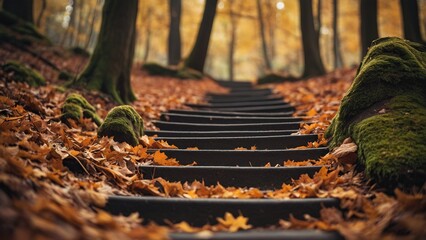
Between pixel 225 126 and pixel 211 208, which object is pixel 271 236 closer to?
pixel 211 208

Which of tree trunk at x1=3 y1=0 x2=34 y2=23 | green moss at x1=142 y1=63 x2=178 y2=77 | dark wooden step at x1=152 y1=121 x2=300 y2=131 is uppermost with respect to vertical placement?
tree trunk at x1=3 y1=0 x2=34 y2=23

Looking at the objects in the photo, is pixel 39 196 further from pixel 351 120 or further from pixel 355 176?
pixel 351 120

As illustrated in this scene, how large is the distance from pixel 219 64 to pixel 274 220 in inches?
1977

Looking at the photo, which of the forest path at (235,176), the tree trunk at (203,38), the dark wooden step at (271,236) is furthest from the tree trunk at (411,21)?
the dark wooden step at (271,236)

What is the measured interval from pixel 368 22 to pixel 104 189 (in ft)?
28.2

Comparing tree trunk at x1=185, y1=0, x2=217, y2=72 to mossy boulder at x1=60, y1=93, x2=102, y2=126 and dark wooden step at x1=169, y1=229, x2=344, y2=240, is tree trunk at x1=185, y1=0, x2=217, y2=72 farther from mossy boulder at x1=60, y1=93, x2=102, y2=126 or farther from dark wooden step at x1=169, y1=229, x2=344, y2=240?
dark wooden step at x1=169, y1=229, x2=344, y2=240

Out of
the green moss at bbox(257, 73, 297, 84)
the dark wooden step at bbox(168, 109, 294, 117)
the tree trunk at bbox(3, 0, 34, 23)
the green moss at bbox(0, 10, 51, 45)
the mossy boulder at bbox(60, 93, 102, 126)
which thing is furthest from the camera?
the green moss at bbox(257, 73, 297, 84)

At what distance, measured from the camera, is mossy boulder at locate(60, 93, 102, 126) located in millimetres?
4184

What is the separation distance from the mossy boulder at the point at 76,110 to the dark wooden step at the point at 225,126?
1.06m

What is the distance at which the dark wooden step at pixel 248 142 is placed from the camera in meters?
4.00

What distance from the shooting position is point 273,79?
39.5 ft

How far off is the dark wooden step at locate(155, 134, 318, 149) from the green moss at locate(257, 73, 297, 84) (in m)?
7.82

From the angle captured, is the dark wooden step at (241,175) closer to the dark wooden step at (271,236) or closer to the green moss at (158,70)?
the dark wooden step at (271,236)

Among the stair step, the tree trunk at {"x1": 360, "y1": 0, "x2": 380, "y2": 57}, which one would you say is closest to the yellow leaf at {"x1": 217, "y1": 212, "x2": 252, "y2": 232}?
the stair step
